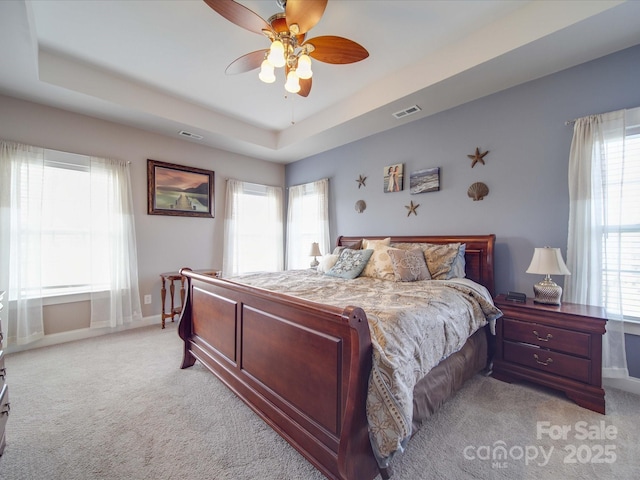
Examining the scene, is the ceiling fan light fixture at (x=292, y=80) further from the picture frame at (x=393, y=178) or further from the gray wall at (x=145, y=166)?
the gray wall at (x=145, y=166)

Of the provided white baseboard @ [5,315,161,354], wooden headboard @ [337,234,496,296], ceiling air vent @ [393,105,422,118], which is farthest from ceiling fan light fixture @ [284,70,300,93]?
white baseboard @ [5,315,161,354]

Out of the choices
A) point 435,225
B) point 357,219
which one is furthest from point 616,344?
point 357,219

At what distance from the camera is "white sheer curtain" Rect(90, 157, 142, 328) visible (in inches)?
A: 134

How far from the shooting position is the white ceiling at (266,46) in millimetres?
2051

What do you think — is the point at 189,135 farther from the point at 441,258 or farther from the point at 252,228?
the point at 441,258

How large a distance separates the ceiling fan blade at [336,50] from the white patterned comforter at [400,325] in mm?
1827

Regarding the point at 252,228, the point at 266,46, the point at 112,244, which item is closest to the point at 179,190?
the point at 112,244

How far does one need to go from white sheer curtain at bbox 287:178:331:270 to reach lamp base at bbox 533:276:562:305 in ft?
9.46

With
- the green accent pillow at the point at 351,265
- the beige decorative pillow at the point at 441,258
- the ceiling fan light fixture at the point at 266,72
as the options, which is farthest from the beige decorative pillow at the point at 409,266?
the ceiling fan light fixture at the point at 266,72

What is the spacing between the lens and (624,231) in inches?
84.8

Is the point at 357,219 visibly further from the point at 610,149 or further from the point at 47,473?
the point at 47,473

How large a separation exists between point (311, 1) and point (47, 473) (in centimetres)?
303

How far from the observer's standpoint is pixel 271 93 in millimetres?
3297

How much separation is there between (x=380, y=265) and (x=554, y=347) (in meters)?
1.55
